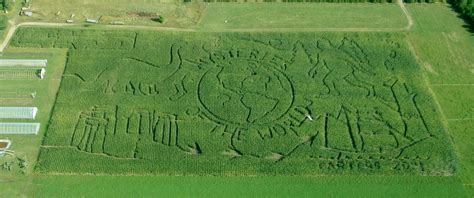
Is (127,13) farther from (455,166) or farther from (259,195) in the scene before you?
(455,166)

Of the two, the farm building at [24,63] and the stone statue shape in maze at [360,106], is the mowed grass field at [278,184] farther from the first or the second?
the farm building at [24,63]

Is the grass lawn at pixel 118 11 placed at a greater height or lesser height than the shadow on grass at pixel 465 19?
greater

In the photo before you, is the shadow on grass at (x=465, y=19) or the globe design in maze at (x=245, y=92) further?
the shadow on grass at (x=465, y=19)

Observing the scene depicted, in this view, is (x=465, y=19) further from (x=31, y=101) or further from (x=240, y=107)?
(x=31, y=101)

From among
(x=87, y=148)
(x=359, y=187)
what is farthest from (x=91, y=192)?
(x=359, y=187)

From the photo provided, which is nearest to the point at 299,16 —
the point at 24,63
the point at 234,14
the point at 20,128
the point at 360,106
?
the point at 234,14

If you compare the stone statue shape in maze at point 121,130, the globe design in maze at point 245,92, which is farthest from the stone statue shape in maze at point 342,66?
the stone statue shape in maze at point 121,130

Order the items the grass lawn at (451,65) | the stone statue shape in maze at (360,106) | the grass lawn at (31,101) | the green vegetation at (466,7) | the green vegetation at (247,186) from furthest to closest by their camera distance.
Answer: the green vegetation at (466,7), the grass lawn at (451,65), the stone statue shape in maze at (360,106), the grass lawn at (31,101), the green vegetation at (247,186)
